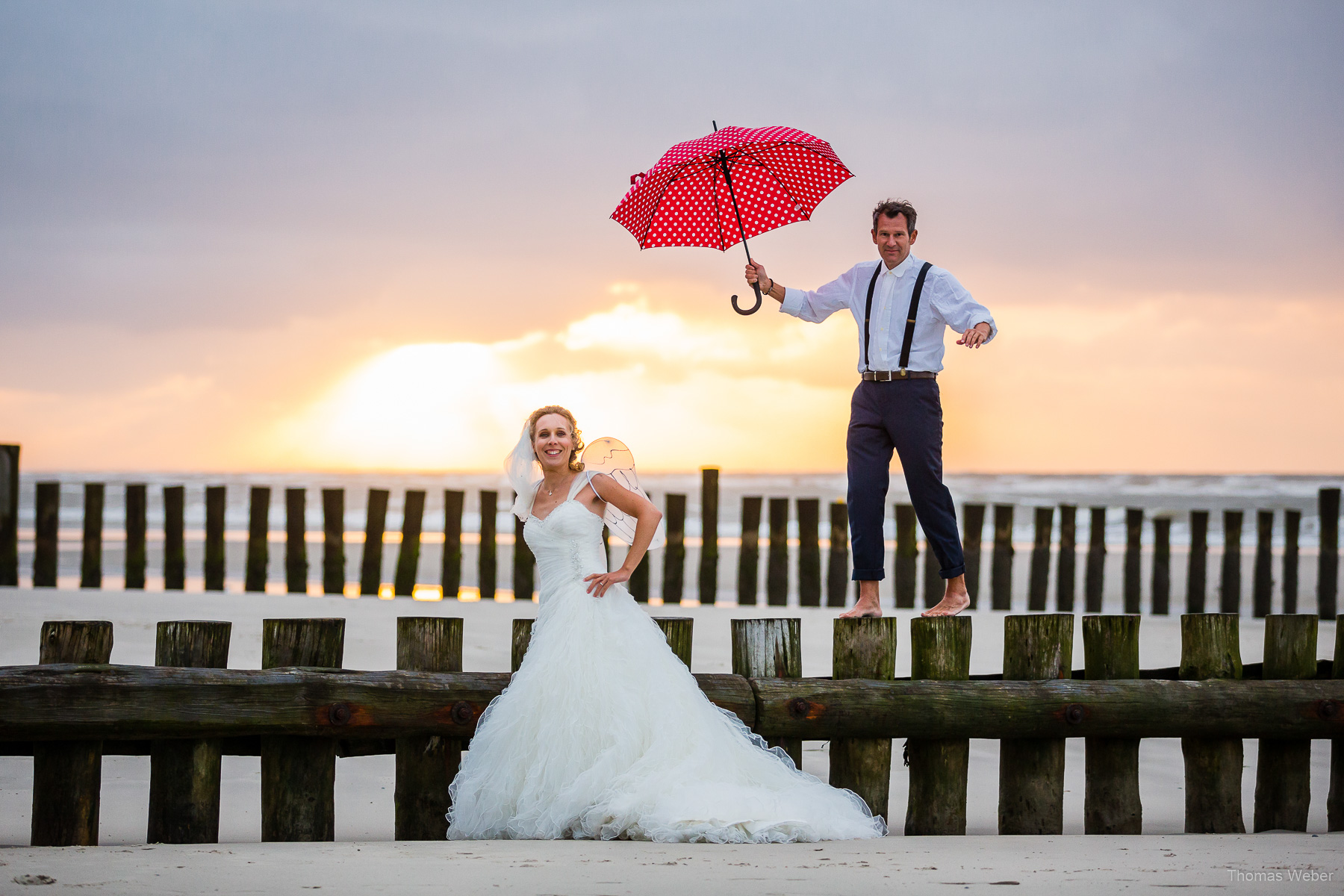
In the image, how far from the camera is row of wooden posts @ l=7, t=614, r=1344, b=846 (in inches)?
171

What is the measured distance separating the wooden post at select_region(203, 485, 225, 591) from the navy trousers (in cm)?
731

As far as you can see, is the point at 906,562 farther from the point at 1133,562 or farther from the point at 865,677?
the point at 865,677

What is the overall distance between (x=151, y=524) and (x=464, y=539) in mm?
9132

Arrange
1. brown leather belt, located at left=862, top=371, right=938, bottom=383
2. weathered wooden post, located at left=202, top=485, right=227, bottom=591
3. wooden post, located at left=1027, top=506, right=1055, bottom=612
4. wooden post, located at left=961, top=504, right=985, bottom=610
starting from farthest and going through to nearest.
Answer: wooden post, located at left=1027, top=506, right=1055, bottom=612, wooden post, located at left=961, top=504, right=985, bottom=610, weathered wooden post, located at left=202, top=485, right=227, bottom=591, brown leather belt, located at left=862, top=371, right=938, bottom=383

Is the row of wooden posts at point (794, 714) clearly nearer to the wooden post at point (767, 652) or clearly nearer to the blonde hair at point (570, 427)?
the wooden post at point (767, 652)

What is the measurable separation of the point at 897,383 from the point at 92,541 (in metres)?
8.57

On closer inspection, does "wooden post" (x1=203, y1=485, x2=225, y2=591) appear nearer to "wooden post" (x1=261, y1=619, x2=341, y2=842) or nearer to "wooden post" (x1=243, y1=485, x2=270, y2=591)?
"wooden post" (x1=243, y1=485, x2=270, y2=591)

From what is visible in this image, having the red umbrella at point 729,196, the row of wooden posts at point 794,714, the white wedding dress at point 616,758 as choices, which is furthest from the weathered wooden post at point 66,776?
the red umbrella at point 729,196

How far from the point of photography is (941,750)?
490cm

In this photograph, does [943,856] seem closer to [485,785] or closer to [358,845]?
[485,785]

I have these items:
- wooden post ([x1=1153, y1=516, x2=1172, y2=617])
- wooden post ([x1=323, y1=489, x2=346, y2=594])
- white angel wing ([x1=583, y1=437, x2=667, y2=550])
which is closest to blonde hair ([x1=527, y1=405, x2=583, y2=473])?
white angel wing ([x1=583, y1=437, x2=667, y2=550])

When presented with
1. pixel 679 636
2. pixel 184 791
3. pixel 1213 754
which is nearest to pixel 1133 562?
pixel 1213 754

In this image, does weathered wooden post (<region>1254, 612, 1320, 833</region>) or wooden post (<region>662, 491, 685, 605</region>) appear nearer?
weathered wooden post (<region>1254, 612, 1320, 833</region>)

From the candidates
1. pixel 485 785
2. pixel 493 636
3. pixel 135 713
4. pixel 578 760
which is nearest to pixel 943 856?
pixel 578 760
